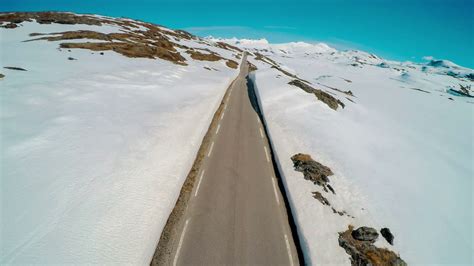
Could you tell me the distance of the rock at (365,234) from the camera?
37.5 feet

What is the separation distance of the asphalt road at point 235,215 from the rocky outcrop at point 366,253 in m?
2.43

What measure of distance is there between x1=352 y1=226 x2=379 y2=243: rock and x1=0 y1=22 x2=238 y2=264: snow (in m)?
9.02

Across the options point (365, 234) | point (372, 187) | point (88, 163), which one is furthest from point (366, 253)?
point (88, 163)

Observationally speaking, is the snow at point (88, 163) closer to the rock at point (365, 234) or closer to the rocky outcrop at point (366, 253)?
the rocky outcrop at point (366, 253)

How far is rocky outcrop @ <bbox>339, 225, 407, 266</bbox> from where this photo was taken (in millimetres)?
10305

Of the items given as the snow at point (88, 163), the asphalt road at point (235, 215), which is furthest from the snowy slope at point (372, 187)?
the snow at point (88, 163)

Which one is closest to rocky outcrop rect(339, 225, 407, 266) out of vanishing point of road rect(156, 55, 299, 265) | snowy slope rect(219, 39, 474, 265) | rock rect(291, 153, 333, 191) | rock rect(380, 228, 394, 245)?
snowy slope rect(219, 39, 474, 265)

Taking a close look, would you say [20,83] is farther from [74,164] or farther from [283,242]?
[283,242]

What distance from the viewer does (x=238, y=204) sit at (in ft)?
41.0

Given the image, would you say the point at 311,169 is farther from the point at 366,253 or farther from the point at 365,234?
the point at 366,253

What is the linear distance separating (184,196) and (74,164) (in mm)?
6169

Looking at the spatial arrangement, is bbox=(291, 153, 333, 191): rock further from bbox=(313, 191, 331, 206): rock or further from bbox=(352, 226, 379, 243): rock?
bbox=(352, 226, 379, 243): rock


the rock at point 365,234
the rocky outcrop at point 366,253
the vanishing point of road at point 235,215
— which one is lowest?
the vanishing point of road at point 235,215

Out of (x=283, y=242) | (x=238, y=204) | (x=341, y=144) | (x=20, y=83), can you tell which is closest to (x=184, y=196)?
(x=238, y=204)
